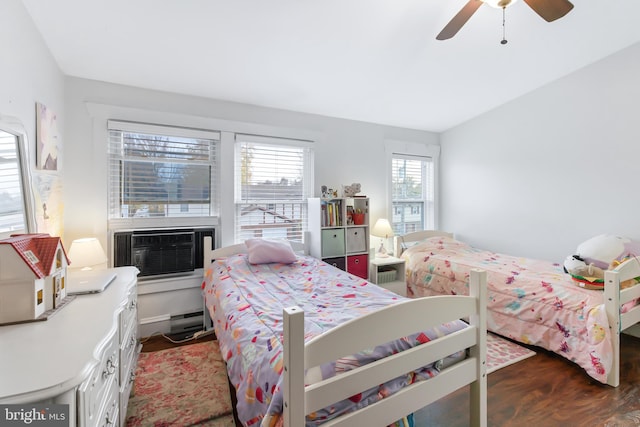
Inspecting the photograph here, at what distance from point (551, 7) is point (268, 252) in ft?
8.38

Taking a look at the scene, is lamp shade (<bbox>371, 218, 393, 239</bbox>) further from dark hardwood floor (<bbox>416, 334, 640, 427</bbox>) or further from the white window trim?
dark hardwood floor (<bbox>416, 334, 640, 427</bbox>)

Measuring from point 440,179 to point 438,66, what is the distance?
211 cm

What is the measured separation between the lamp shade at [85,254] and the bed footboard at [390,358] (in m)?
1.96

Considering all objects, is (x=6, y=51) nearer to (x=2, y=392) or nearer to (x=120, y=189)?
(x=120, y=189)

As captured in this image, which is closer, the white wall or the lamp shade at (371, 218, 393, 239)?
the white wall

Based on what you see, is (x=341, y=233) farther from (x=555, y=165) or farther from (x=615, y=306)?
(x=555, y=165)

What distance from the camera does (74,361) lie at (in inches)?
32.4

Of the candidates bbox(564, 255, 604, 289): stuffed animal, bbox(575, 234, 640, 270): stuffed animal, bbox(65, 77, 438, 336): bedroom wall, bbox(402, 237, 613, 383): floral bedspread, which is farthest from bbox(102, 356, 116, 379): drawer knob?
bbox(575, 234, 640, 270): stuffed animal

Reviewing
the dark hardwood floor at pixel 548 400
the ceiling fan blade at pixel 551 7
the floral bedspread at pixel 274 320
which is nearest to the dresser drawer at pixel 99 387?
the floral bedspread at pixel 274 320

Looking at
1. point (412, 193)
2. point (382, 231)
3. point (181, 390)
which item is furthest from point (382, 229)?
point (181, 390)

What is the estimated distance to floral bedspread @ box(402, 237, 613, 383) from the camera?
2002 mm

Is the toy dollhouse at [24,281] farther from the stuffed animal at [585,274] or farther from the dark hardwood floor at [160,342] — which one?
the stuffed animal at [585,274]

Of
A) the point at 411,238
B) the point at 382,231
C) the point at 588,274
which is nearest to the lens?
the point at 588,274

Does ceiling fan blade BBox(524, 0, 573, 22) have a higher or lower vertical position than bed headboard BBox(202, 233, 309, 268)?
higher
